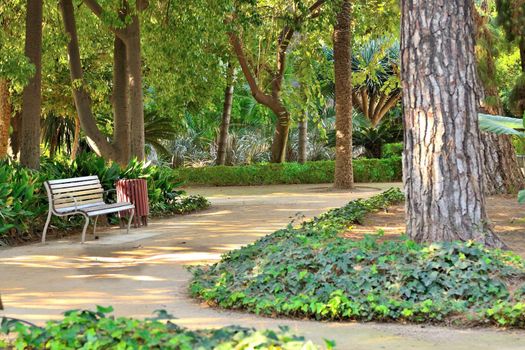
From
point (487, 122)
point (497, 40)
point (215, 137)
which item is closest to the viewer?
point (487, 122)

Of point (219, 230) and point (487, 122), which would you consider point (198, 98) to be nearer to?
point (219, 230)

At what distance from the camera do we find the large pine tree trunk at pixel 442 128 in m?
8.63

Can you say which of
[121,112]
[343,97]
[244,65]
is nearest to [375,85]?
[244,65]

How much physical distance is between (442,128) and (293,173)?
1999 centimetres

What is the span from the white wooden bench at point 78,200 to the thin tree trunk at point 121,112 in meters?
4.38

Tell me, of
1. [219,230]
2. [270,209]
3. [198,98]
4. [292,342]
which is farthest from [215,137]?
[292,342]

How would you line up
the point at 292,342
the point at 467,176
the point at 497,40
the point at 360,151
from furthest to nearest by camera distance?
the point at 360,151 → the point at 497,40 → the point at 467,176 → the point at 292,342

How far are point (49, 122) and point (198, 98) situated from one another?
8012 millimetres

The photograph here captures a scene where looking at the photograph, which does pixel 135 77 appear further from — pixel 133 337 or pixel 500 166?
pixel 133 337

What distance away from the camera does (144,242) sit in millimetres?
12484

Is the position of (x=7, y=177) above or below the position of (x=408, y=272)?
above

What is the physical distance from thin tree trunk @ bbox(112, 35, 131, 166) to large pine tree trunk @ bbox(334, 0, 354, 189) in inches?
239

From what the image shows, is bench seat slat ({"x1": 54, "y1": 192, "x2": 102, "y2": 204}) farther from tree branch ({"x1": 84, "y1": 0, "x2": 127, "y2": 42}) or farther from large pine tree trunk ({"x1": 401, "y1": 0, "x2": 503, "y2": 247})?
large pine tree trunk ({"x1": 401, "y1": 0, "x2": 503, "y2": 247})

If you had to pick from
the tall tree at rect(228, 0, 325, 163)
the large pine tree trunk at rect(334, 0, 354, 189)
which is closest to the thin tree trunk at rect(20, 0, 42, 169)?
the large pine tree trunk at rect(334, 0, 354, 189)
